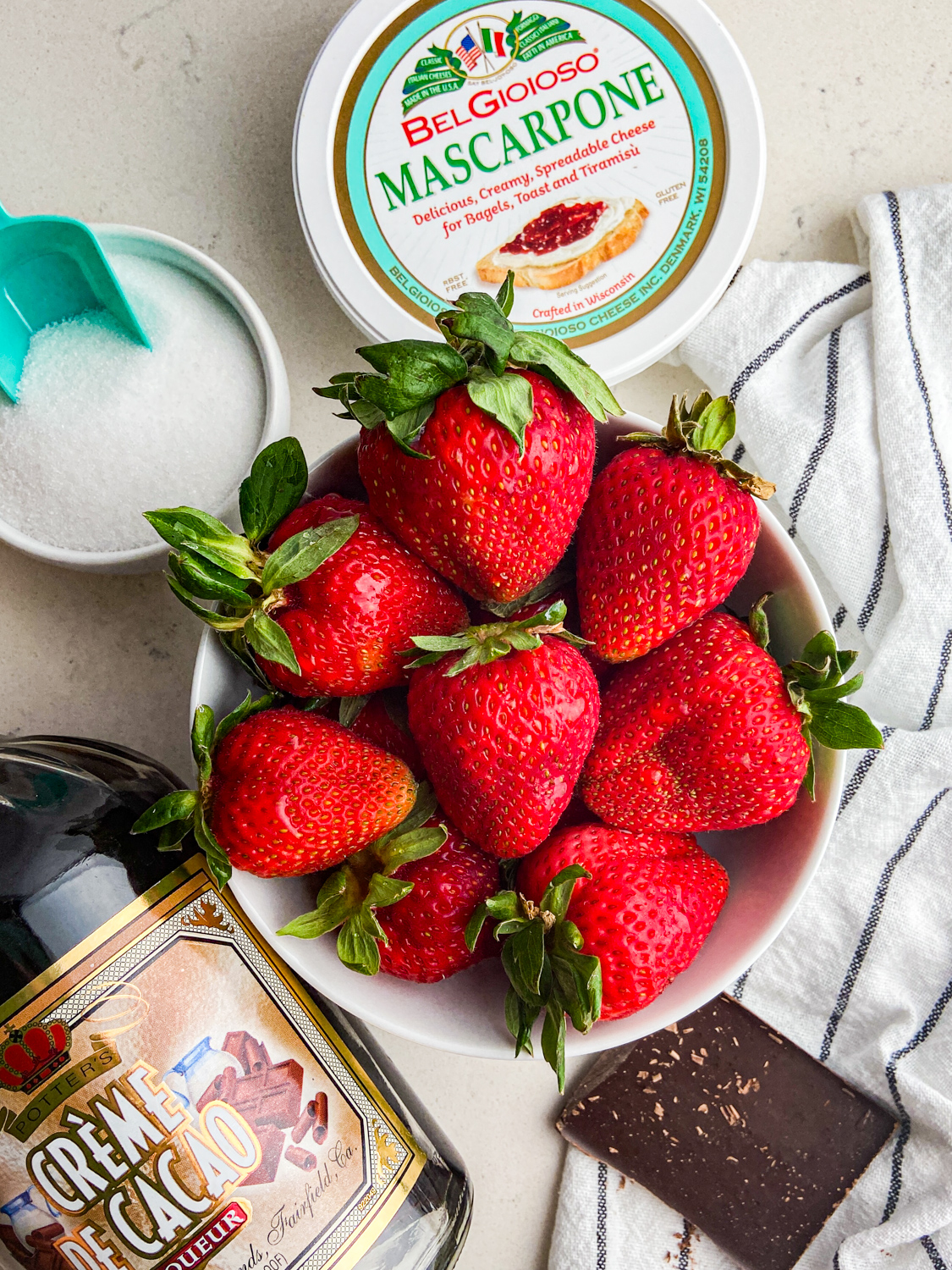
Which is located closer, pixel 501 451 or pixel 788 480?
pixel 501 451

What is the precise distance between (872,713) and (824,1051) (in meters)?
0.34

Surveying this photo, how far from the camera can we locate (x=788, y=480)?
3.05 ft

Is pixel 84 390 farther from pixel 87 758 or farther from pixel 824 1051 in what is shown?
pixel 824 1051

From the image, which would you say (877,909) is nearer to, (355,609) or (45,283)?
(355,609)

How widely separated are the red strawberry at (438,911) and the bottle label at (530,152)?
1.68 feet

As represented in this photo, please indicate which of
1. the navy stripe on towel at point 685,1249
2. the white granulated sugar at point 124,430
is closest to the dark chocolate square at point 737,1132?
the navy stripe on towel at point 685,1249

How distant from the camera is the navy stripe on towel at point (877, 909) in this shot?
957 mm

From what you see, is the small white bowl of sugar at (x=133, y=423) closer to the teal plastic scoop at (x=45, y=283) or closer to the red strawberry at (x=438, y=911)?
the teal plastic scoop at (x=45, y=283)

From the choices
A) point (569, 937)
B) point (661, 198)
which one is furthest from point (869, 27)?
point (569, 937)

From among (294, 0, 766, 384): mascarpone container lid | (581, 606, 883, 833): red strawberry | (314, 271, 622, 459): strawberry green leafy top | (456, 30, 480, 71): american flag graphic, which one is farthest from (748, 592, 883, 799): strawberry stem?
(456, 30, 480, 71): american flag graphic

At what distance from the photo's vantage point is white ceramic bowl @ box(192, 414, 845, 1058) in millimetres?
683

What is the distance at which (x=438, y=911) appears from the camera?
68 cm

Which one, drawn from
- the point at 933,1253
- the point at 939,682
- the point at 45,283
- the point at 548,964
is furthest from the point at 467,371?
the point at 933,1253

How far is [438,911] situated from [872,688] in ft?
1.65
